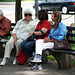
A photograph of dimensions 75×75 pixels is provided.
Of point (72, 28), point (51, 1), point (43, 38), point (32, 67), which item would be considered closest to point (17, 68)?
point (32, 67)

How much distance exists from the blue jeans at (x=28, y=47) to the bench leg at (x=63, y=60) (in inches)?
25.3

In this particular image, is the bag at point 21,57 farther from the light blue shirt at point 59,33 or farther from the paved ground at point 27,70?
the light blue shirt at point 59,33

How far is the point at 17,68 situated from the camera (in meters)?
7.47

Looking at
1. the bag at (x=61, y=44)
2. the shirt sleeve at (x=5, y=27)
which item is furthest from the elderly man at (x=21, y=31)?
the bag at (x=61, y=44)

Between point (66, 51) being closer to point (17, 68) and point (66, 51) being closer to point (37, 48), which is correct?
point (37, 48)

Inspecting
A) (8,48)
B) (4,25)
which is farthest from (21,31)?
(4,25)

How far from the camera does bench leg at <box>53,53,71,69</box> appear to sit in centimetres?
730

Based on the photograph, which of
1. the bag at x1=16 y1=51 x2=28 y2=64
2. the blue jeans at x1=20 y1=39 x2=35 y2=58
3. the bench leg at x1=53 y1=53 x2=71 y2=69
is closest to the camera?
the bench leg at x1=53 y1=53 x2=71 y2=69

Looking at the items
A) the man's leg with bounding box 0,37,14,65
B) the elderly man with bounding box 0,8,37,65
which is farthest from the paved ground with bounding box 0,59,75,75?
the elderly man with bounding box 0,8,37,65

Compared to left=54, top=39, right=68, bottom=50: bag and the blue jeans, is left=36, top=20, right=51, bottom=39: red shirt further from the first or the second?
left=54, top=39, right=68, bottom=50: bag

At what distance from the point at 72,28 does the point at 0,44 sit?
2561 mm

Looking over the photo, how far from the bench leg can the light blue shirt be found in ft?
1.20

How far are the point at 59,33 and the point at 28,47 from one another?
80cm

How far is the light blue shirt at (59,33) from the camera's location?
722 centimetres
